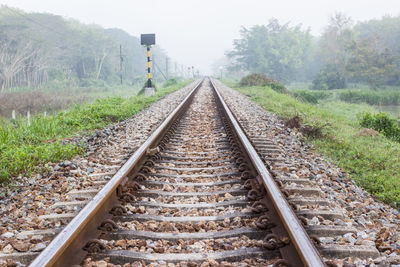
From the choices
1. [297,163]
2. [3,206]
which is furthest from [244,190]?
[3,206]

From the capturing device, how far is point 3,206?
3.03 metres

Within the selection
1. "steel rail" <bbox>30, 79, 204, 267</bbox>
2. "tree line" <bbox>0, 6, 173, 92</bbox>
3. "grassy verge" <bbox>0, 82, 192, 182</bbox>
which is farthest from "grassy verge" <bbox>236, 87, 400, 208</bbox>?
"tree line" <bbox>0, 6, 173, 92</bbox>

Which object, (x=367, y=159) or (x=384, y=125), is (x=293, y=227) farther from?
(x=384, y=125)

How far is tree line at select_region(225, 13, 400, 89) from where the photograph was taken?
36.1 meters

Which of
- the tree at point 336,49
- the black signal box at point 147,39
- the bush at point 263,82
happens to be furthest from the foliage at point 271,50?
the black signal box at point 147,39

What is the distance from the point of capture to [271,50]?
52.5 m

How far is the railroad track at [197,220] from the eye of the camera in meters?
1.84

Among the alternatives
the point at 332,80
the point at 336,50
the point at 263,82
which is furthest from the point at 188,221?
the point at 336,50

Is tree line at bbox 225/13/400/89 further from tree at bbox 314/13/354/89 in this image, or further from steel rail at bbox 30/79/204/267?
steel rail at bbox 30/79/204/267

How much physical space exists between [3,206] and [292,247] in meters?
2.58

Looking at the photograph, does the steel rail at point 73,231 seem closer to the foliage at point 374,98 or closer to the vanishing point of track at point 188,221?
the vanishing point of track at point 188,221

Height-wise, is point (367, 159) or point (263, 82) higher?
point (263, 82)

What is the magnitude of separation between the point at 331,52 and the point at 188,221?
54355mm

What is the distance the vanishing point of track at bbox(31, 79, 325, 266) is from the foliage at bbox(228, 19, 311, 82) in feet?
168
